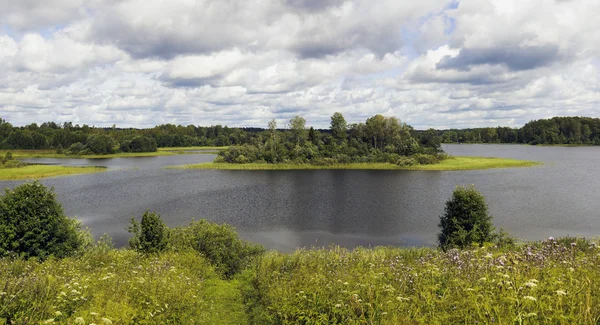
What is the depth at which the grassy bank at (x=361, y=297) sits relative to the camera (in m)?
6.16

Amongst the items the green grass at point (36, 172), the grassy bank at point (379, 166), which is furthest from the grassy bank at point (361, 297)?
the grassy bank at point (379, 166)

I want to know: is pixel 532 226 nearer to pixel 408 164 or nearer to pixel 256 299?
pixel 256 299

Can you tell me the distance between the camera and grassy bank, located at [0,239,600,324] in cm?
616

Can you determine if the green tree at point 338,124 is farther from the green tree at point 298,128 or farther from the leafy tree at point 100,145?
the leafy tree at point 100,145

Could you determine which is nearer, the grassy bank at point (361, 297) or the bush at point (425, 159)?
the grassy bank at point (361, 297)

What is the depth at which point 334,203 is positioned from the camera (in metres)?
47.8

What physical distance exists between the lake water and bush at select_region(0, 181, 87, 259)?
12060 millimetres

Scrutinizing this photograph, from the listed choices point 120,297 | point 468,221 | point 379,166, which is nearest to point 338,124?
point 379,166

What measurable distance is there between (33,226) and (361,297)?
1845 cm

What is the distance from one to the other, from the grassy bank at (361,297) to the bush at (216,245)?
4.00m

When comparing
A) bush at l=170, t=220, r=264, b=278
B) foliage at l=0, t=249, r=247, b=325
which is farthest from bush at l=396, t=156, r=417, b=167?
foliage at l=0, t=249, r=247, b=325

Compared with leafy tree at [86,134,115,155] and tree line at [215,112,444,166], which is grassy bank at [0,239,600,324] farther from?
leafy tree at [86,134,115,155]

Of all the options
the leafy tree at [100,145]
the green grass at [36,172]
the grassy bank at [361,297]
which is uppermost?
the leafy tree at [100,145]

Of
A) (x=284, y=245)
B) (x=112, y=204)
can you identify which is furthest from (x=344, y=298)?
(x=112, y=204)
